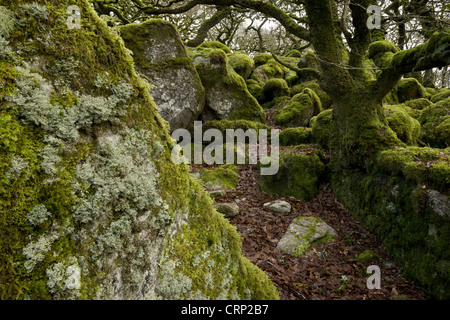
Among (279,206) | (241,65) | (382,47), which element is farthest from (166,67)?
(382,47)

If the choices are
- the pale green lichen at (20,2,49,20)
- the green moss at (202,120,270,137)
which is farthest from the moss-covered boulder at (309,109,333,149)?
the pale green lichen at (20,2,49,20)

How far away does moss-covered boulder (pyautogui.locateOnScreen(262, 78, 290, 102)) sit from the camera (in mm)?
15242

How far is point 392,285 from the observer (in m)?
4.45

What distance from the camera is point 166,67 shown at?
9.55 m

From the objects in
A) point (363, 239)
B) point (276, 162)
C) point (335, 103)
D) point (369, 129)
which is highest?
point (335, 103)

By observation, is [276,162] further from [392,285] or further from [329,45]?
[392,285]

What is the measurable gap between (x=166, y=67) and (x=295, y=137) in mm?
5760

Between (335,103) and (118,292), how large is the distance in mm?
7214

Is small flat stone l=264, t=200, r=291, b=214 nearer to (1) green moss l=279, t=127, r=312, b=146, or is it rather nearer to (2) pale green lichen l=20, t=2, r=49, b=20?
(1) green moss l=279, t=127, r=312, b=146

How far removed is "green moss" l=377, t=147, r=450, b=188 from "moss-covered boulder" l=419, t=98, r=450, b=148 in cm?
334

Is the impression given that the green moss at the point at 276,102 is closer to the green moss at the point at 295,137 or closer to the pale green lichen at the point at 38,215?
the green moss at the point at 295,137

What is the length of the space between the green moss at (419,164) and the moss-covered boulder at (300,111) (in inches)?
247

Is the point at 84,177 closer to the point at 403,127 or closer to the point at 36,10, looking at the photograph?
the point at 36,10
